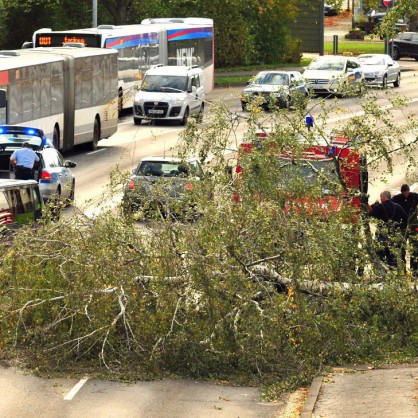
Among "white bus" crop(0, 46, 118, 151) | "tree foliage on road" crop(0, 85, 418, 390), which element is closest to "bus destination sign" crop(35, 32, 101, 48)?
"white bus" crop(0, 46, 118, 151)

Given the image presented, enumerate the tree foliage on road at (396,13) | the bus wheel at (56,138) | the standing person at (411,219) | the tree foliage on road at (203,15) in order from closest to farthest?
the standing person at (411,219)
the tree foliage on road at (396,13)
the bus wheel at (56,138)
the tree foliage on road at (203,15)

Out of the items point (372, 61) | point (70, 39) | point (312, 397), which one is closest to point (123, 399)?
point (312, 397)

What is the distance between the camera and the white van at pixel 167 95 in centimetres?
4153

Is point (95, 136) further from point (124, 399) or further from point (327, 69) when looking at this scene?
point (124, 399)

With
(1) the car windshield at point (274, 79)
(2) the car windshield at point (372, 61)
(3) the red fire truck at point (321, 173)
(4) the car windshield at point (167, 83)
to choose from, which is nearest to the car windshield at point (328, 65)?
(2) the car windshield at point (372, 61)

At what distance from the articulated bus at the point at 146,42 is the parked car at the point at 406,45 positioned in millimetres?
19534

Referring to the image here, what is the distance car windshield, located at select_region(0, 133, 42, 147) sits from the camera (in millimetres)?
26344

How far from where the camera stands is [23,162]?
2452cm

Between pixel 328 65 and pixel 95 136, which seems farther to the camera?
pixel 328 65

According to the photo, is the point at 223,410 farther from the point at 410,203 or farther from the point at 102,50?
the point at 102,50

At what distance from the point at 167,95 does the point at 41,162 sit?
16571 millimetres

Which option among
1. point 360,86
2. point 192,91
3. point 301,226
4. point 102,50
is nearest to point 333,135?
point 360,86

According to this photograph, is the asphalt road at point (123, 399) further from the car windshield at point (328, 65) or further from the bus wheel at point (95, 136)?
the car windshield at point (328, 65)

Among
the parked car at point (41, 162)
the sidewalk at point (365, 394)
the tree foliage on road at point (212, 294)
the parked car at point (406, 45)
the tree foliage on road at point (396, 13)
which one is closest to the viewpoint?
the sidewalk at point (365, 394)
